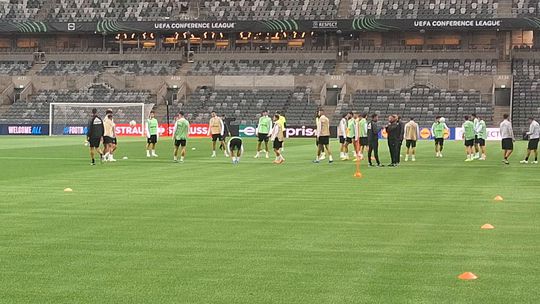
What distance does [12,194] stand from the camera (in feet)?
70.4

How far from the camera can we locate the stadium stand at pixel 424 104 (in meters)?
81.1

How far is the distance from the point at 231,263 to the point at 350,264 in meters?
1.41

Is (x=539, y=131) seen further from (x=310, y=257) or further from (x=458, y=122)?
(x=458, y=122)

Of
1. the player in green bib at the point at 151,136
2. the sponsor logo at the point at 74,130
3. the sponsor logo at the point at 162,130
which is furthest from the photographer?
the sponsor logo at the point at 74,130

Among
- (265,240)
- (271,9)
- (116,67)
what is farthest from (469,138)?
(116,67)

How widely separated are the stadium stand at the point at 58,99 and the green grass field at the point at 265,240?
198 ft

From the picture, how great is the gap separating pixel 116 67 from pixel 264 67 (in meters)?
14.4

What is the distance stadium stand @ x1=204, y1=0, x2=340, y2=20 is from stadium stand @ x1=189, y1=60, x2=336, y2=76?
13.7 ft

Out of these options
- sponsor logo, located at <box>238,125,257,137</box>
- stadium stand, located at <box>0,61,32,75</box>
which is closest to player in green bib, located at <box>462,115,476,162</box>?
sponsor logo, located at <box>238,125,257,137</box>

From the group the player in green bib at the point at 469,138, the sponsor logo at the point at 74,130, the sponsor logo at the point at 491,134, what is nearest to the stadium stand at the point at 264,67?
the sponsor logo at the point at 74,130

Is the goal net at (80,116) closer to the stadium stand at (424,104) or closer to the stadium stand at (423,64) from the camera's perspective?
the stadium stand at (424,104)

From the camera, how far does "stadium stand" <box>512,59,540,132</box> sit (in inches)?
3130

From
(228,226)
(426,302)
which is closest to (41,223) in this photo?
(228,226)

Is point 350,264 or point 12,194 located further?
point 12,194
